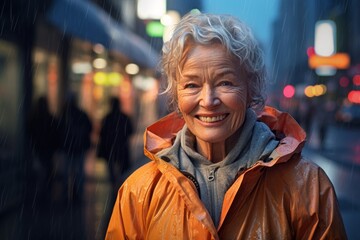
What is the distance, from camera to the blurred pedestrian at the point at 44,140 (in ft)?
35.3

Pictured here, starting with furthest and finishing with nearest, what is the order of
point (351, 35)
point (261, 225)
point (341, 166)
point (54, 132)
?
point (351, 35) → point (341, 166) → point (54, 132) → point (261, 225)

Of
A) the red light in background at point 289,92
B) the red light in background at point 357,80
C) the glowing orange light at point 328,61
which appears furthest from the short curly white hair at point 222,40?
the red light in background at point 289,92

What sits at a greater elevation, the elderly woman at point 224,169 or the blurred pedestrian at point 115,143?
the elderly woman at point 224,169

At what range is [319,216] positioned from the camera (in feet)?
7.27

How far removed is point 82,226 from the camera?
811 cm

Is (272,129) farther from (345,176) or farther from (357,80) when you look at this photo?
(357,80)

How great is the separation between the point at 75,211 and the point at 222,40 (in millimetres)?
7294

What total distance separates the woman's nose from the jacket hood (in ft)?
0.94

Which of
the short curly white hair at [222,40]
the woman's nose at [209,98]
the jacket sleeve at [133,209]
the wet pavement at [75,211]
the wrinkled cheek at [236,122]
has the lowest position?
the wet pavement at [75,211]

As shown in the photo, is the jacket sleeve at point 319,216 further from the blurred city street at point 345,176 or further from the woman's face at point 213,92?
the blurred city street at point 345,176

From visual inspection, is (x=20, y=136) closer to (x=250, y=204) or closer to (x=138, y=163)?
(x=138, y=163)

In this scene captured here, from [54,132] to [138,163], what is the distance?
16.4ft

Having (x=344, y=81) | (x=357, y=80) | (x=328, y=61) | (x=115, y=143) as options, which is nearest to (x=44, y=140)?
(x=115, y=143)

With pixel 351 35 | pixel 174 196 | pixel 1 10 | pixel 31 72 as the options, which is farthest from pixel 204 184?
pixel 351 35
